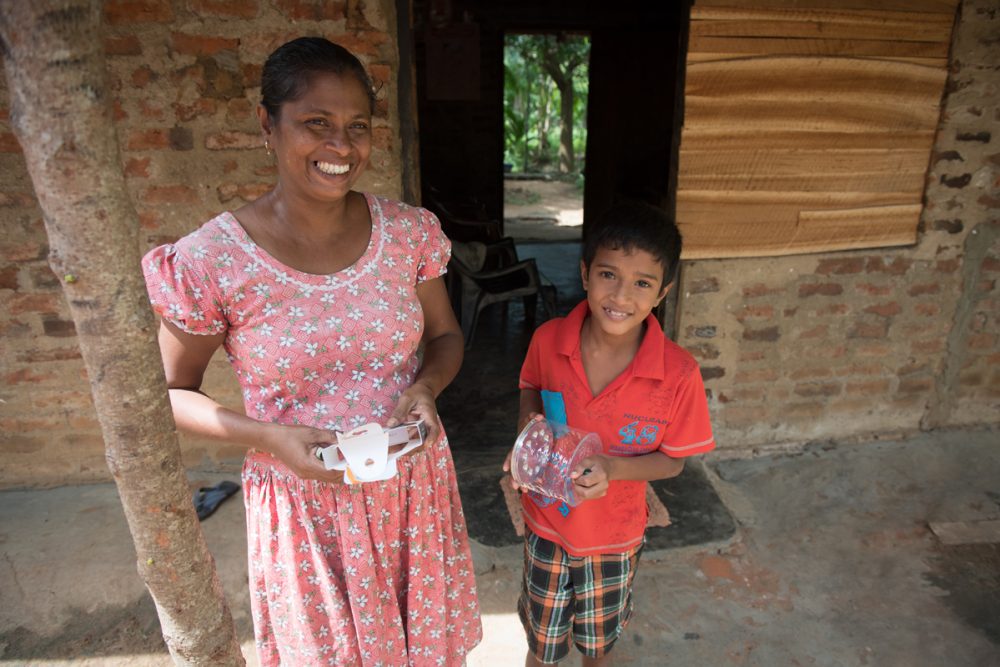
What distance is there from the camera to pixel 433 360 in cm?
155

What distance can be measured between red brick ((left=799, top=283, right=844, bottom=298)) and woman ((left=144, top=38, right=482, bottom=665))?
2.20m

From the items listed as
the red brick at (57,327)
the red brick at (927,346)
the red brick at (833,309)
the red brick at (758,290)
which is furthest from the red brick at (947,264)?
the red brick at (57,327)

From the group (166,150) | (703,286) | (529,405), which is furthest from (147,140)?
(703,286)

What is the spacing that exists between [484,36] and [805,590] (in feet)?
19.9

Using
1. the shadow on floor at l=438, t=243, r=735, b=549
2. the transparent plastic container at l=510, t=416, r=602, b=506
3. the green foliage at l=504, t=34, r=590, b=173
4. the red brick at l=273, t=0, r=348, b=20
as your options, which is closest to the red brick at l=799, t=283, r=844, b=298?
the shadow on floor at l=438, t=243, r=735, b=549

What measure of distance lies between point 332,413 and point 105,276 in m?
0.55

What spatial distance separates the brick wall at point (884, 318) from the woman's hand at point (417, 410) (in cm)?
193

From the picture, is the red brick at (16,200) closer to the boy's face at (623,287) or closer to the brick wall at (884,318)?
the boy's face at (623,287)

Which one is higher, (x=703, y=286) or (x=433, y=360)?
(x=433, y=360)

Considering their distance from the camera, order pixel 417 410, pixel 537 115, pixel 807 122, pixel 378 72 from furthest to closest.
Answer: pixel 537 115
pixel 807 122
pixel 378 72
pixel 417 410

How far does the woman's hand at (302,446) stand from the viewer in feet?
3.81

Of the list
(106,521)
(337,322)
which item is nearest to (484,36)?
(106,521)

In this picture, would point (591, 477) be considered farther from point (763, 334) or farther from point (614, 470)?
point (763, 334)

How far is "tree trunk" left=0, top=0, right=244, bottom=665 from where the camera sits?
29.7 inches
